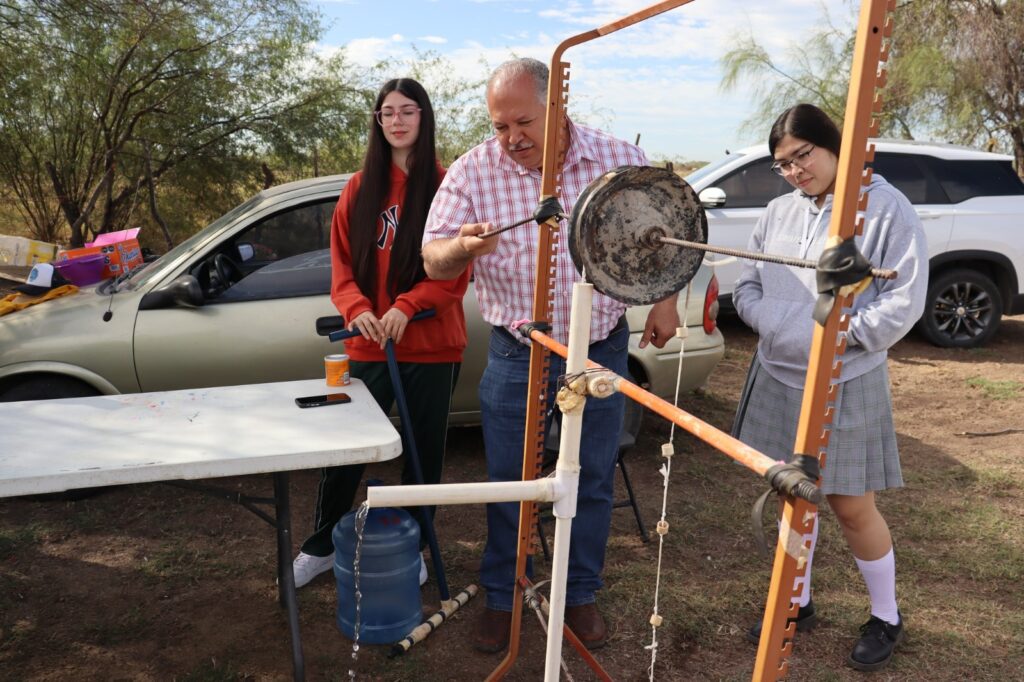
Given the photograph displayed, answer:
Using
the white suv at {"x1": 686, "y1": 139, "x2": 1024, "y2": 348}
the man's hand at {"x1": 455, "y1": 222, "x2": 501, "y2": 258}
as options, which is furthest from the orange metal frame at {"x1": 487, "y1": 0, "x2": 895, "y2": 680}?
the white suv at {"x1": 686, "y1": 139, "x2": 1024, "y2": 348}

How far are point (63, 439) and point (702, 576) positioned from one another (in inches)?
99.3

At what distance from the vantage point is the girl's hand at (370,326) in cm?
292

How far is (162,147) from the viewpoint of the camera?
414 inches

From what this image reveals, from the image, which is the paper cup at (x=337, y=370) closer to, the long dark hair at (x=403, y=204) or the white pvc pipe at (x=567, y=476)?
the long dark hair at (x=403, y=204)

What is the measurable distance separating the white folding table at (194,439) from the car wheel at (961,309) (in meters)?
6.68

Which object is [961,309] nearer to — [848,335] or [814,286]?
[814,286]

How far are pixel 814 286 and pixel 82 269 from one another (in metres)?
3.90

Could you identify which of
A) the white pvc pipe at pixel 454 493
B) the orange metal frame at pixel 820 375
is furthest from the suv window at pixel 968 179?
the white pvc pipe at pixel 454 493

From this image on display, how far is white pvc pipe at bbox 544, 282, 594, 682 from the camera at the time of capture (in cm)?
159

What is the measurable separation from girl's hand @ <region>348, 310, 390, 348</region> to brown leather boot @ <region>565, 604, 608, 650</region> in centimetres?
119

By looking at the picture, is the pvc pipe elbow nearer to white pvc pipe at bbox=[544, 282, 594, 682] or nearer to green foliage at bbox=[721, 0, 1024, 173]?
white pvc pipe at bbox=[544, 282, 594, 682]

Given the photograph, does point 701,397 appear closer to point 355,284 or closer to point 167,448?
point 355,284

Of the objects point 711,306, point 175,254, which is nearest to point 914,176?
point 711,306

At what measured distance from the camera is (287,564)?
9.04 feet
